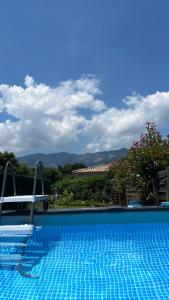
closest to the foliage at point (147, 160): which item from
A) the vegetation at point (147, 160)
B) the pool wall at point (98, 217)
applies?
the vegetation at point (147, 160)

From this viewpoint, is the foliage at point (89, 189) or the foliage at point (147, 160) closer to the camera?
the foliage at point (147, 160)

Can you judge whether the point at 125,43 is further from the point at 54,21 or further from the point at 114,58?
the point at 54,21

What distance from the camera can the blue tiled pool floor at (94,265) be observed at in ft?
17.4

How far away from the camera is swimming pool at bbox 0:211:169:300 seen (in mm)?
5355

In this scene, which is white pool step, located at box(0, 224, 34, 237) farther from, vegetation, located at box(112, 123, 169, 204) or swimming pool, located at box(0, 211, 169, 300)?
vegetation, located at box(112, 123, 169, 204)

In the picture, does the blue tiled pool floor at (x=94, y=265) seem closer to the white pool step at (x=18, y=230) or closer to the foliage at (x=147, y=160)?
the white pool step at (x=18, y=230)

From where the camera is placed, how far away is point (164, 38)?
1256cm

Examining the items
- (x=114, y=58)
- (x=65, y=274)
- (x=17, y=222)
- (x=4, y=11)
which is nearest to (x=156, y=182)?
(x=114, y=58)

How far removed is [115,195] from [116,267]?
599 inches

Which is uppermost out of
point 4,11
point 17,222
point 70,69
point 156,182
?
point 4,11

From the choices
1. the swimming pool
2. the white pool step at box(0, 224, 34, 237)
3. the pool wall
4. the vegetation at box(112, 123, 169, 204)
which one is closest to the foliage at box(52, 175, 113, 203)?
the vegetation at box(112, 123, 169, 204)

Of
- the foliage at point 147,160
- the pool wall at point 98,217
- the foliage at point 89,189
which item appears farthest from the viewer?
the foliage at point 89,189

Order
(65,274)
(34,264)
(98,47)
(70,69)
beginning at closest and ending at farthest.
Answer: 1. (65,274)
2. (34,264)
3. (98,47)
4. (70,69)

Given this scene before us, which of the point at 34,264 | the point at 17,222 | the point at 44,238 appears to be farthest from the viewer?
the point at 17,222
